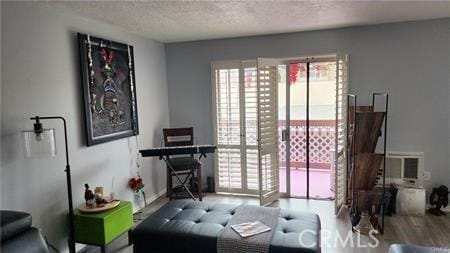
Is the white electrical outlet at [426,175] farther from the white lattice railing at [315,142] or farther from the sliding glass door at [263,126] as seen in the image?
the white lattice railing at [315,142]

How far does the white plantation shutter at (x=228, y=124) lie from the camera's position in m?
4.42

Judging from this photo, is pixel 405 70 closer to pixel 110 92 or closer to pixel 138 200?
pixel 110 92

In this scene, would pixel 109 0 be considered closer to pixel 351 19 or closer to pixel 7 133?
pixel 7 133

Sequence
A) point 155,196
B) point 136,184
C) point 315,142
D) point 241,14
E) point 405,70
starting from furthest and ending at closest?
1. point 315,142
2. point 155,196
3. point 136,184
4. point 405,70
5. point 241,14

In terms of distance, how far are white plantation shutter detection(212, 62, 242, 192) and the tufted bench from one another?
5.49 ft

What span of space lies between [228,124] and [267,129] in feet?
2.34

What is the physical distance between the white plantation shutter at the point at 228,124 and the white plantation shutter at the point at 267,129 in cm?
54

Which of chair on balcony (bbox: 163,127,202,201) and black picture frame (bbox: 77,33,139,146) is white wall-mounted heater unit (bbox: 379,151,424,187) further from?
black picture frame (bbox: 77,33,139,146)

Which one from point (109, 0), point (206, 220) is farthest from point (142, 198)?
point (109, 0)

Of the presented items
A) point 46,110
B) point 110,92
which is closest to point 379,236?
point 110,92

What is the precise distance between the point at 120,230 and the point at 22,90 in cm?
148

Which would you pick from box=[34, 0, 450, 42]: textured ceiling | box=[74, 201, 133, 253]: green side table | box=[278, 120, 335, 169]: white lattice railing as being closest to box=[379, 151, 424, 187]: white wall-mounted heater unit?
box=[34, 0, 450, 42]: textured ceiling

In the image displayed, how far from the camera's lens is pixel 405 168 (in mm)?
3787

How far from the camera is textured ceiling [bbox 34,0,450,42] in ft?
8.87
